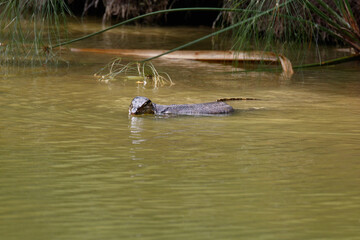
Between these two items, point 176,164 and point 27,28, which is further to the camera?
point 27,28

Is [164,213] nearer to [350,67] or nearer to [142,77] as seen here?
[142,77]

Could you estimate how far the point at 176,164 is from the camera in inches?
161

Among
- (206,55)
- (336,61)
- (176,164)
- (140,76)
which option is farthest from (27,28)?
(176,164)

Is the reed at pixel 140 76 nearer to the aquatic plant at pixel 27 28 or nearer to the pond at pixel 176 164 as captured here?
the pond at pixel 176 164

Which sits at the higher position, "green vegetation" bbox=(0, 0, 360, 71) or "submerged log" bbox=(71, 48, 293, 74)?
"green vegetation" bbox=(0, 0, 360, 71)

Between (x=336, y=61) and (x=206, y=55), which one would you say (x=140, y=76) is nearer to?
(x=206, y=55)

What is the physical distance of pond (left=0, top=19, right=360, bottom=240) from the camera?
308 centimetres

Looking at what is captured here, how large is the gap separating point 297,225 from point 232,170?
93 cm

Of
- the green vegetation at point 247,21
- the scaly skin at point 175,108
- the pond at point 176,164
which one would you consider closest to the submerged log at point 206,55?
the green vegetation at point 247,21

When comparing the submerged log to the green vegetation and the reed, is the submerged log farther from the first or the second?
the reed

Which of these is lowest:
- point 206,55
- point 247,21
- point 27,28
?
point 206,55

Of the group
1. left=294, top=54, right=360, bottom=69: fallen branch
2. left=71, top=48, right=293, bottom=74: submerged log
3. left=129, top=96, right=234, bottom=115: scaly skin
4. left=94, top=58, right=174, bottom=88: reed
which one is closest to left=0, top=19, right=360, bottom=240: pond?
left=129, top=96, right=234, bottom=115: scaly skin

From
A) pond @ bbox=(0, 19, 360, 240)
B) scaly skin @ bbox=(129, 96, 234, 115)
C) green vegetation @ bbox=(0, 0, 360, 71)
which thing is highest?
green vegetation @ bbox=(0, 0, 360, 71)

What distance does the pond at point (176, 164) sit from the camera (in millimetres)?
3084
